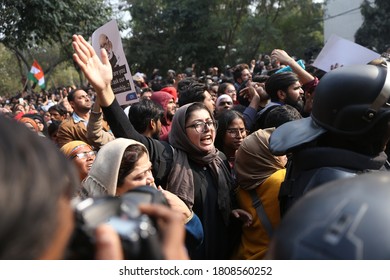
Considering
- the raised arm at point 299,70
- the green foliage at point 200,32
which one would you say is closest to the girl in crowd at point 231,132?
the raised arm at point 299,70

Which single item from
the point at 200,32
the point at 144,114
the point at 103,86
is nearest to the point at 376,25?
the point at 200,32

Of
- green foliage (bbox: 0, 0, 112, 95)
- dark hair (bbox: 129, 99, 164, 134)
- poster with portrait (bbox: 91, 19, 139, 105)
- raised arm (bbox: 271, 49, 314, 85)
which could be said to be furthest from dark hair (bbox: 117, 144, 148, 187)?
green foliage (bbox: 0, 0, 112, 95)

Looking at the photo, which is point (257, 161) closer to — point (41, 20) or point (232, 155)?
point (232, 155)

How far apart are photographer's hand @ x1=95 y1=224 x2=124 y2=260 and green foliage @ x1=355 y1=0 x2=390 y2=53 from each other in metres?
26.8

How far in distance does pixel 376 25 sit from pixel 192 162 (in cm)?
2580

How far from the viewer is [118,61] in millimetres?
4133

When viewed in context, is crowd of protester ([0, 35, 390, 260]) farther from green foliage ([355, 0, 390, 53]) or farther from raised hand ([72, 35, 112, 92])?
green foliage ([355, 0, 390, 53])

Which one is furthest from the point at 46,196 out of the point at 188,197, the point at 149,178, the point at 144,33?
the point at 144,33

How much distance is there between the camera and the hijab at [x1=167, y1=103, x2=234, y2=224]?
279cm

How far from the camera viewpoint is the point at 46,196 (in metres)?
0.76

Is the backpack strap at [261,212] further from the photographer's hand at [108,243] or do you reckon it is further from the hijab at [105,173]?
the photographer's hand at [108,243]

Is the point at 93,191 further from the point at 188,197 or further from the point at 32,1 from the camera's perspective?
the point at 32,1

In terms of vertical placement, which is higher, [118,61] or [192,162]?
[118,61]

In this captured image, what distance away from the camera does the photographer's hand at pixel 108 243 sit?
0.81m
